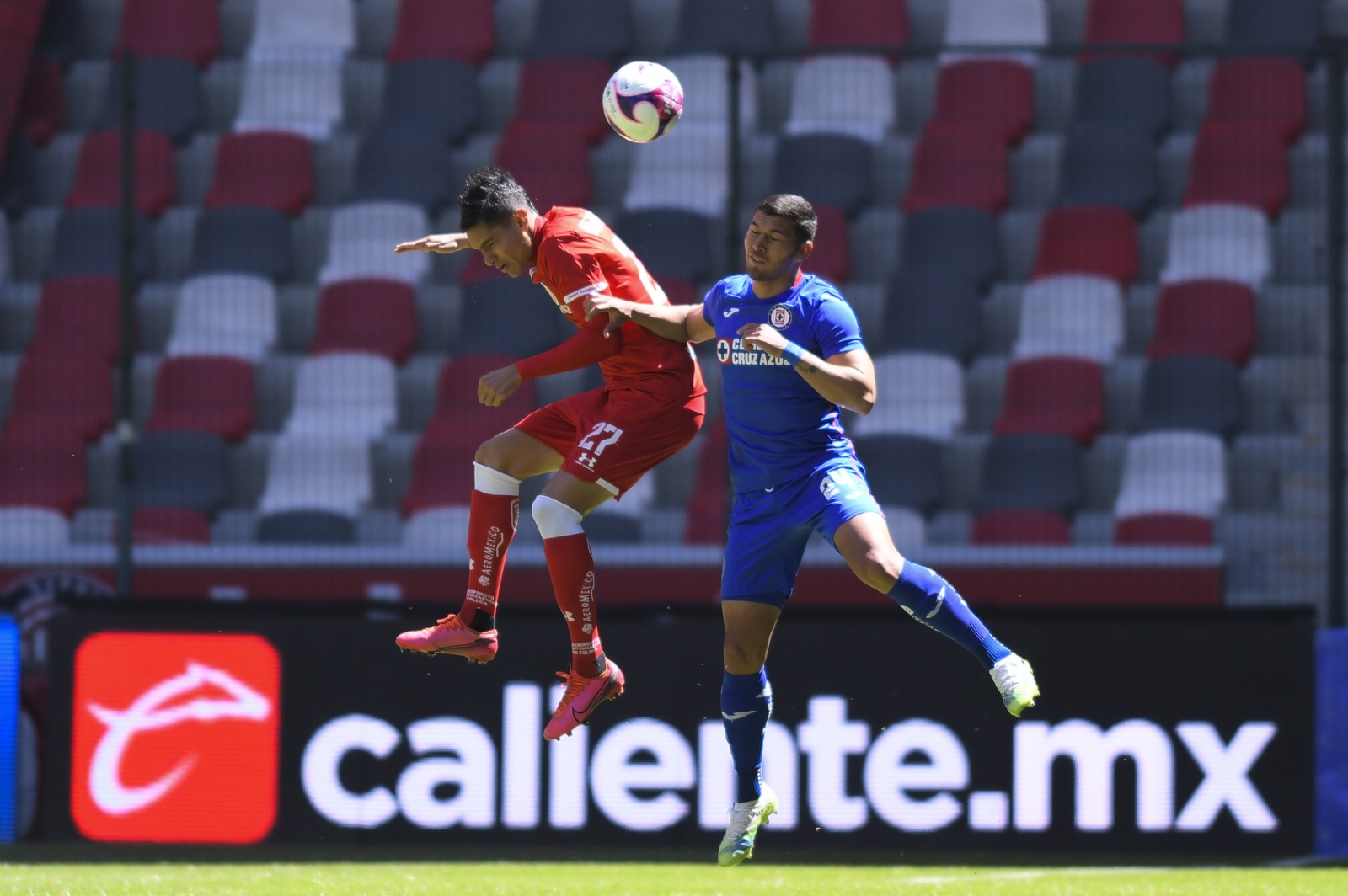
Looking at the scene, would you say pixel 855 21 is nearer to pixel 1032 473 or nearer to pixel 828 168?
pixel 828 168

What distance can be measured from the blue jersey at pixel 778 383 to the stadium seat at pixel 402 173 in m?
7.14

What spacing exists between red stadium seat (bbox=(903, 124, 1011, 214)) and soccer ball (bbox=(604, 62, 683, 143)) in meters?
6.27

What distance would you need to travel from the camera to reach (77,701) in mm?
9828

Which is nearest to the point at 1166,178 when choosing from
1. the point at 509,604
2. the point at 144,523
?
the point at 509,604

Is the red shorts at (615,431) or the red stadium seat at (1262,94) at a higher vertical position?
the red stadium seat at (1262,94)

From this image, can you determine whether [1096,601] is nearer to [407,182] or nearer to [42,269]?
[407,182]

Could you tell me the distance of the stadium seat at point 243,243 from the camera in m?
13.4

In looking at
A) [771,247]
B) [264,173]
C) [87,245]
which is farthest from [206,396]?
[771,247]

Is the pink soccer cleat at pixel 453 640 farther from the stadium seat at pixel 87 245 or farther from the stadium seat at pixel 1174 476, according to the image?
the stadium seat at pixel 87 245

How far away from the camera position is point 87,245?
13.1 meters

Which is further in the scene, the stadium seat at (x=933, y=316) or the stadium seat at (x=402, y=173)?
the stadium seat at (x=402, y=173)

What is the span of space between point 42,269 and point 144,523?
3.45 meters

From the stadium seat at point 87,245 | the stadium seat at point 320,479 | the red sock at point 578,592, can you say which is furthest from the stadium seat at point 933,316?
the red sock at point 578,592

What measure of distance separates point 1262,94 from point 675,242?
4.20 meters
